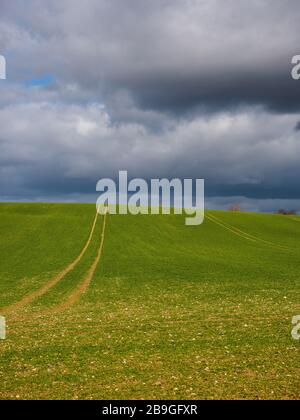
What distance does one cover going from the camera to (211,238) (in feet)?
259

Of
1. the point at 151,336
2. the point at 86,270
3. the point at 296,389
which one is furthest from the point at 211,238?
the point at 296,389

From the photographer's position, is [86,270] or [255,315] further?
[86,270]

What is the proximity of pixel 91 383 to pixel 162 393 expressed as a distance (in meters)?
2.45

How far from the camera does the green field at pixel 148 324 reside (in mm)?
13801

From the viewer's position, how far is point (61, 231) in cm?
7962

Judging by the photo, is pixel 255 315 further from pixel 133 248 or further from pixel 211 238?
pixel 211 238

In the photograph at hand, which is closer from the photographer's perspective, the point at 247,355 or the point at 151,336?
the point at 247,355

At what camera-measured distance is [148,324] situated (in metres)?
21.8

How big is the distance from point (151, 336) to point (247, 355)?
15.4ft

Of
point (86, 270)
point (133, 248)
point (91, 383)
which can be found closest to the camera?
point (91, 383)

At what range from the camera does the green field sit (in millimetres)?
13801
